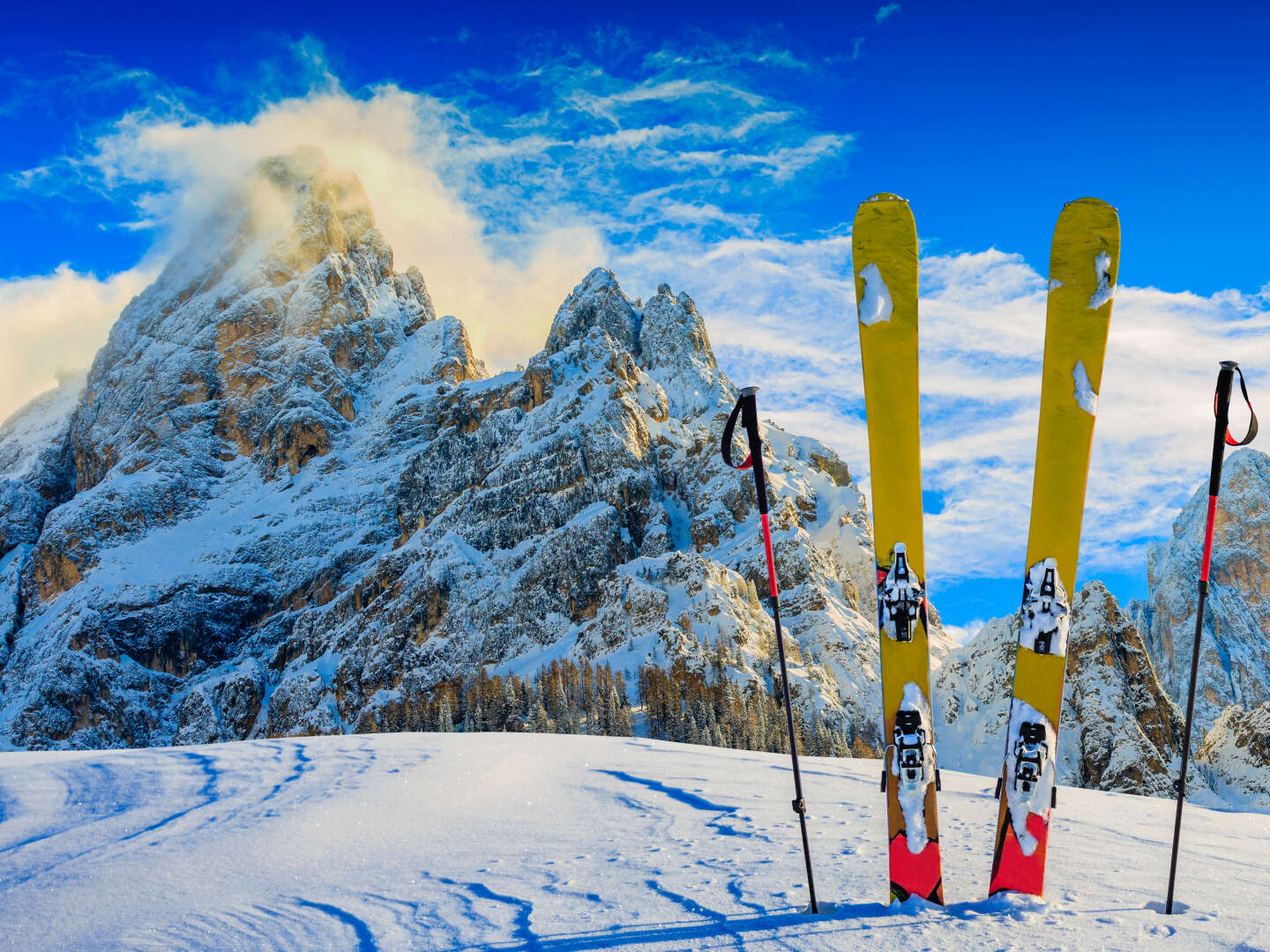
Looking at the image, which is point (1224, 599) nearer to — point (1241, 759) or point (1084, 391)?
point (1241, 759)

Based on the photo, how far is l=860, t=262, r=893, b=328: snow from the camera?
783 cm

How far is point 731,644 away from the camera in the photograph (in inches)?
3415

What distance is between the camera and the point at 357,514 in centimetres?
14675

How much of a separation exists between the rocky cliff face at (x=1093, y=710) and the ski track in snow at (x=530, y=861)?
64760 mm

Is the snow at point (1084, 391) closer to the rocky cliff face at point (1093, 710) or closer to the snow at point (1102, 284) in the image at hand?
the snow at point (1102, 284)

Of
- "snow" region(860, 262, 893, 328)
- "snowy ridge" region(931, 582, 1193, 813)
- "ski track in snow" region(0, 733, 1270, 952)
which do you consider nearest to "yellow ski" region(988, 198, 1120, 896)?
"ski track in snow" region(0, 733, 1270, 952)

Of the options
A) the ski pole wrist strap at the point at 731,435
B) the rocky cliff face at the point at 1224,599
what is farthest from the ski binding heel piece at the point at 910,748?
the rocky cliff face at the point at 1224,599

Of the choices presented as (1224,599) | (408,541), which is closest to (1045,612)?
(408,541)

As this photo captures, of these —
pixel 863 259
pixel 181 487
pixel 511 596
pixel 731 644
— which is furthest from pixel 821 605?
pixel 181 487

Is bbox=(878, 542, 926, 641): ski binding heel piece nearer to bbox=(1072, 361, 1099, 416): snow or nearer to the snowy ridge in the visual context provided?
bbox=(1072, 361, 1099, 416): snow

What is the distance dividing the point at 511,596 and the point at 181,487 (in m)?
81.1

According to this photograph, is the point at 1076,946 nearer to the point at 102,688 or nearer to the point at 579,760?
the point at 579,760

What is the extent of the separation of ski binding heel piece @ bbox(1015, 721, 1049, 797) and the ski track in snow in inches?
34.9

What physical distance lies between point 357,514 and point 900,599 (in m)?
147
